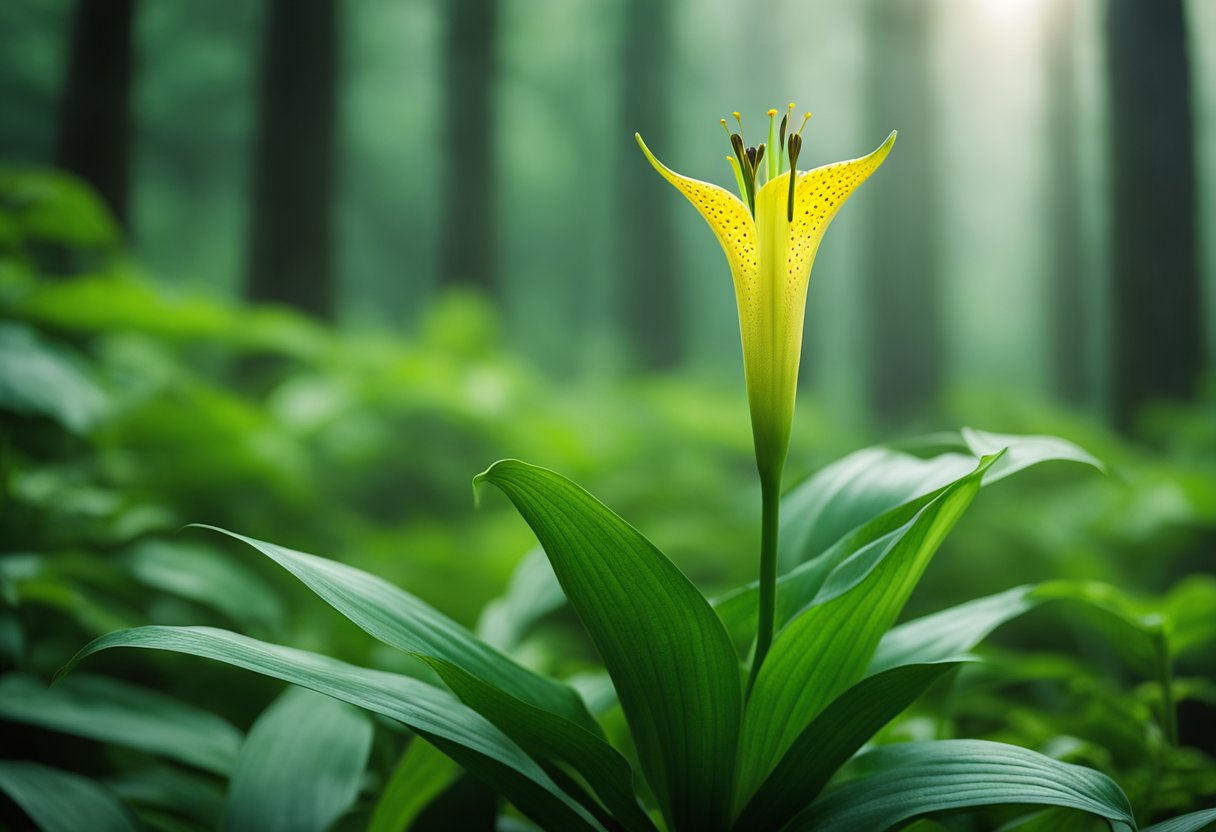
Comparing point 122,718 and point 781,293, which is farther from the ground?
point 781,293

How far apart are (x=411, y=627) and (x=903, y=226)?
514 centimetres

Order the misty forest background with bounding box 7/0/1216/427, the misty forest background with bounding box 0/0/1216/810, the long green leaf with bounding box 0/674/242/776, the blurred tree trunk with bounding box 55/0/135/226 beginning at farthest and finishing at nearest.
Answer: the misty forest background with bounding box 7/0/1216/427 < the blurred tree trunk with bounding box 55/0/135/226 < the misty forest background with bounding box 0/0/1216/810 < the long green leaf with bounding box 0/674/242/776

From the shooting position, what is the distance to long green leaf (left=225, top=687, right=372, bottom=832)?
2.23ft

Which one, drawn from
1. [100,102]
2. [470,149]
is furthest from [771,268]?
[470,149]

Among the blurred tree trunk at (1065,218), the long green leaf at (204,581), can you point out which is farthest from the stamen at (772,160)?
the blurred tree trunk at (1065,218)

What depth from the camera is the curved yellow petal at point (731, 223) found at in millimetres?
569

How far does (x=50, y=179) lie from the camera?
1.82m

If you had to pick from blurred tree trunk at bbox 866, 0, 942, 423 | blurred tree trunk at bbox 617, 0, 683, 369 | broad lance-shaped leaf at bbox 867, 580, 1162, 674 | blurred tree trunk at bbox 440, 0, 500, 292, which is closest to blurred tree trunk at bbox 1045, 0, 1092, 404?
blurred tree trunk at bbox 866, 0, 942, 423

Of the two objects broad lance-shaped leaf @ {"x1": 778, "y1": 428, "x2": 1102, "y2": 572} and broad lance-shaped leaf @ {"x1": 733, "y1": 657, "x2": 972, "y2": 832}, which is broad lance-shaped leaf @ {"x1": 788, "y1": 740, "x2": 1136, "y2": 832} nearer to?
broad lance-shaped leaf @ {"x1": 733, "y1": 657, "x2": 972, "y2": 832}

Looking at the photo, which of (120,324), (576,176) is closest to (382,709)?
(120,324)

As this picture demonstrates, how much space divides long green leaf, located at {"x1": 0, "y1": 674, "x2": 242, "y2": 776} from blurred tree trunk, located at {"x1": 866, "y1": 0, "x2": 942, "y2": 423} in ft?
15.0

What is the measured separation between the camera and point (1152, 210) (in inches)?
122

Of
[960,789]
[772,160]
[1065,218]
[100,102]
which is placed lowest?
[960,789]

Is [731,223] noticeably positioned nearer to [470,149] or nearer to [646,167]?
[470,149]
